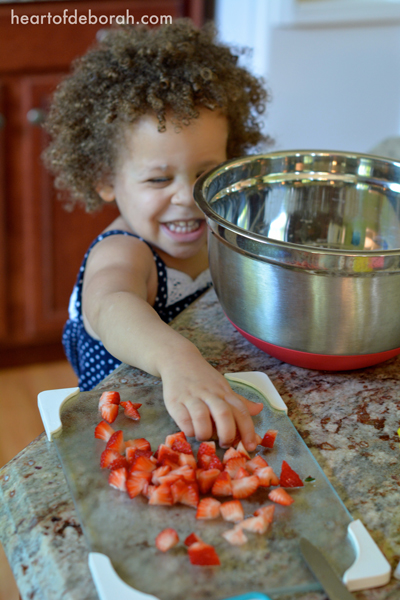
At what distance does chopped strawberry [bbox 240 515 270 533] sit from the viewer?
543 mm

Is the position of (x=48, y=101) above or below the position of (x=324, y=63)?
below

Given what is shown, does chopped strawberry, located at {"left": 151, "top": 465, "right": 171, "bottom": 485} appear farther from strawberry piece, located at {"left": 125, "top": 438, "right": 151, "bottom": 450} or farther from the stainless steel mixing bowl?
the stainless steel mixing bowl

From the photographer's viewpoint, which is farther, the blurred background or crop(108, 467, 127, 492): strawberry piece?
the blurred background

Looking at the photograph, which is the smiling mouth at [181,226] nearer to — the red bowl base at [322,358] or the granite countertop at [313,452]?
the granite countertop at [313,452]

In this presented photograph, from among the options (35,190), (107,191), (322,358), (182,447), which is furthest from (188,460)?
(35,190)

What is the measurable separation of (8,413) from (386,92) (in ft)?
6.58

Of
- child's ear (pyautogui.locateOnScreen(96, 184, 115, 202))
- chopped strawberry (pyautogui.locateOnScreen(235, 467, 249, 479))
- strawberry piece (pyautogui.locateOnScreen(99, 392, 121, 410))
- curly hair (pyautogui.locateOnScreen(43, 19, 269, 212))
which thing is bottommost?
chopped strawberry (pyautogui.locateOnScreen(235, 467, 249, 479))

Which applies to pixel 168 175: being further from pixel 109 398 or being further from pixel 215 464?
pixel 215 464

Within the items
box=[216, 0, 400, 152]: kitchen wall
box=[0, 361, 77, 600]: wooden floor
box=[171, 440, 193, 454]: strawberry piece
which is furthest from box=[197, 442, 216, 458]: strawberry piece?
box=[216, 0, 400, 152]: kitchen wall

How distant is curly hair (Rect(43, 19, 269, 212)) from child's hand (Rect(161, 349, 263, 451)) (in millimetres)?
538

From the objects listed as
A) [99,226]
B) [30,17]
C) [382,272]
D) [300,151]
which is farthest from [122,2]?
[382,272]

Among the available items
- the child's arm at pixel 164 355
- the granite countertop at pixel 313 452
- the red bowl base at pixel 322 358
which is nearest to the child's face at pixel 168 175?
the child's arm at pixel 164 355

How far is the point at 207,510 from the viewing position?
1.82ft

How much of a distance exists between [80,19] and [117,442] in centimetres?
180
